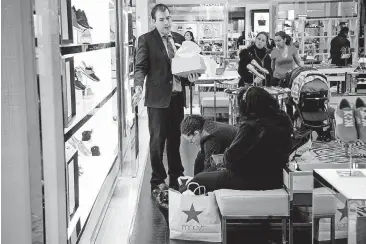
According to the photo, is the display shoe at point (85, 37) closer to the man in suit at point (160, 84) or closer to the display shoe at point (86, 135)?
the display shoe at point (86, 135)

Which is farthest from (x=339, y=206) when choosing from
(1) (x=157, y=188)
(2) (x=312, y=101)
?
(2) (x=312, y=101)

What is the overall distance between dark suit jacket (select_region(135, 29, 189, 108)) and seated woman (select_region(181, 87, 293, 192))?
1341mm

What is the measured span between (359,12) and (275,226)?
11.9m

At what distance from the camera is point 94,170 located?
4.76m

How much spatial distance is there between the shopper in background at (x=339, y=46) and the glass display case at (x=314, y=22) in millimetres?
960

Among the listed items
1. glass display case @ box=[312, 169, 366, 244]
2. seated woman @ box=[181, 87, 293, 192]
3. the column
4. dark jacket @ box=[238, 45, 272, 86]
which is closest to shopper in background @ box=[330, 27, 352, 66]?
dark jacket @ box=[238, 45, 272, 86]

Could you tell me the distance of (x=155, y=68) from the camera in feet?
17.7

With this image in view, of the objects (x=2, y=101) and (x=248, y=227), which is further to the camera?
(x=248, y=227)

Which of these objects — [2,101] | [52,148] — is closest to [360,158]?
[52,148]

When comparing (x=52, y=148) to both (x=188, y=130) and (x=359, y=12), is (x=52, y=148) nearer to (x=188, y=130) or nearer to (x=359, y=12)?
(x=188, y=130)

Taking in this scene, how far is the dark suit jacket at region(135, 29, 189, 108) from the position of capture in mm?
5348

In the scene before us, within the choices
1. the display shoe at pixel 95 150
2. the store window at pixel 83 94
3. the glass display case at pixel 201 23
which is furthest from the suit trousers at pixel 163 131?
the glass display case at pixel 201 23

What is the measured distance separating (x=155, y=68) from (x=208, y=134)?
0.92 m

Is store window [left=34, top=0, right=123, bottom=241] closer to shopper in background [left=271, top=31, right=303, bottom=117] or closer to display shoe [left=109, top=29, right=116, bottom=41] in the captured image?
display shoe [left=109, top=29, right=116, bottom=41]
